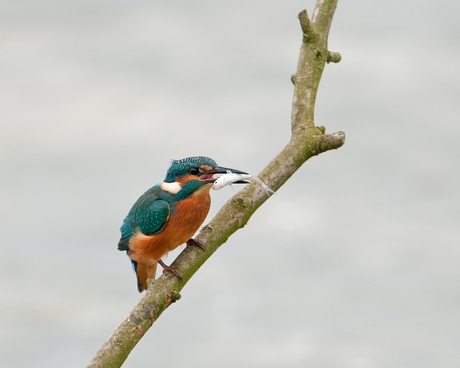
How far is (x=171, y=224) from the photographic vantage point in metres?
3.30

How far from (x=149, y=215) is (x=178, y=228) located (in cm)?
22

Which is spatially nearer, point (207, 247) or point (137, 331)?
point (137, 331)

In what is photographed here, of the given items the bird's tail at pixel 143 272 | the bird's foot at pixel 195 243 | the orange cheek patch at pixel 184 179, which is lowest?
the bird's foot at pixel 195 243

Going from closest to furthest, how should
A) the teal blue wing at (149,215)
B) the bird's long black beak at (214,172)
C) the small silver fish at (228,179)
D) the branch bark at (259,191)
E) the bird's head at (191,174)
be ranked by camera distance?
1. the branch bark at (259,191)
2. the small silver fish at (228,179)
3. the bird's long black beak at (214,172)
4. the bird's head at (191,174)
5. the teal blue wing at (149,215)

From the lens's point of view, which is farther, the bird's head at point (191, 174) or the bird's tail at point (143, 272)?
the bird's tail at point (143, 272)

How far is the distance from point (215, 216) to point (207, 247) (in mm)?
220

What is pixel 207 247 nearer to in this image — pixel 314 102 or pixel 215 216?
pixel 215 216

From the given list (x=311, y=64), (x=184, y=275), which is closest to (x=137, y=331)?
(x=184, y=275)

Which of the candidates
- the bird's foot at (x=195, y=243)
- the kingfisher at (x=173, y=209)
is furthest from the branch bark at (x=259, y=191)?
the kingfisher at (x=173, y=209)

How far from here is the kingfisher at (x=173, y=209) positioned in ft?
10.6

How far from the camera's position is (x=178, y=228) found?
3.26 metres

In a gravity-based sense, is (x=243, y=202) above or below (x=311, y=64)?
below

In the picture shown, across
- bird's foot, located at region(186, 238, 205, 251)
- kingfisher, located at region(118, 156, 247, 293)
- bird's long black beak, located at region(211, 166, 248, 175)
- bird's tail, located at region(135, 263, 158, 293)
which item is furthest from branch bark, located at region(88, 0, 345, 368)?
bird's tail, located at region(135, 263, 158, 293)

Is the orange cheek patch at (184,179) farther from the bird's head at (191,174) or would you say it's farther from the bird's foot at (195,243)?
the bird's foot at (195,243)
